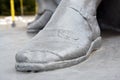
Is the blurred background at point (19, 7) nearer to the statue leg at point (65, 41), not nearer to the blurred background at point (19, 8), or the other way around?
the blurred background at point (19, 8)

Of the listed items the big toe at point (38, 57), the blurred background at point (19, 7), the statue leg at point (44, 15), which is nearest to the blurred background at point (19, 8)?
the blurred background at point (19, 7)

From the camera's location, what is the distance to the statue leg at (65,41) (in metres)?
1.14

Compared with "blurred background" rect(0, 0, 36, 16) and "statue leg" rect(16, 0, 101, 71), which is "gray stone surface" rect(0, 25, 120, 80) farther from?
"blurred background" rect(0, 0, 36, 16)

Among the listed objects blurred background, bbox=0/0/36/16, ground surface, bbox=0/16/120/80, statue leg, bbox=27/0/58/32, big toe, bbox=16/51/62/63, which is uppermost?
big toe, bbox=16/51/62/63

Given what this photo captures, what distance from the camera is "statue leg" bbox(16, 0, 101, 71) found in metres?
1.14

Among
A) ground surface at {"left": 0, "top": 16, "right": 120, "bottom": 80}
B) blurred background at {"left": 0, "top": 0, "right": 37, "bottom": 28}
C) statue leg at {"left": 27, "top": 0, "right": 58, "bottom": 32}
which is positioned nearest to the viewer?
ground surface at {"left": 0, "top": 16, "right": 120, "bottom": 80}

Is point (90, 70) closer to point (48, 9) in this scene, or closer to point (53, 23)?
point (53, 23)

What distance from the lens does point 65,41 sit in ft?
4.20

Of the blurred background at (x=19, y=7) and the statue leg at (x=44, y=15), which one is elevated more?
the statue leg at (x=44, y=15)

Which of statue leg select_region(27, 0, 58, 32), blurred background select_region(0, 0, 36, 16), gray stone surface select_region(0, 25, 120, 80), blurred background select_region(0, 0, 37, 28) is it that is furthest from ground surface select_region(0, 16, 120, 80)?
blurred background select_region(0, 0, 36, 16)

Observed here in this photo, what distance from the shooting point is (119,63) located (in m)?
1.20

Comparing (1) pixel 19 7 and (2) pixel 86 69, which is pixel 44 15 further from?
(1) pixel 19 7

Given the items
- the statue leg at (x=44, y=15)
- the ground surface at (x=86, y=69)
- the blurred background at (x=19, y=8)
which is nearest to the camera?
the ground surface at (x=86, y=69)

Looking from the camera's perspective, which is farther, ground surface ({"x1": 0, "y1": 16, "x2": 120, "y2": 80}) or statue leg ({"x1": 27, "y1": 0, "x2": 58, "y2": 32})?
statue leg ({"x1": 27, "y1": 0, "x2": 58, "y2": 32})
